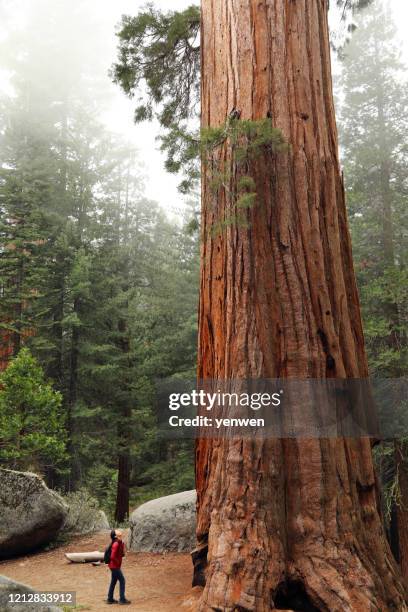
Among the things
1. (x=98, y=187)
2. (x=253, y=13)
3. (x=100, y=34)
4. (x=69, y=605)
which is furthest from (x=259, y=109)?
(x=100, y=34)

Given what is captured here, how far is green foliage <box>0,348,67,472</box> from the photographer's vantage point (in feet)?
41.2

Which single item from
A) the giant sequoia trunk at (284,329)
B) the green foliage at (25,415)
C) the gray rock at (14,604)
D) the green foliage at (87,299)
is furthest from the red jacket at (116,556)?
the green foliage at (87,299)

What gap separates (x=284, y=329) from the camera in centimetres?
537

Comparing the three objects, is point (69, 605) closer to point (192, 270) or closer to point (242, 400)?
point (242, 400)

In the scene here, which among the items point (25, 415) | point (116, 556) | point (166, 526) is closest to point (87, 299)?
point (25, 415)

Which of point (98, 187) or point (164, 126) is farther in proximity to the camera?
point (98, 187)

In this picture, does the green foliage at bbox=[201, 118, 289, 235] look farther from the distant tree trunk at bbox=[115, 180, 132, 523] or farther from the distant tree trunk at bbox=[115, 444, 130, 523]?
the distant tree trunk at bbox=[115, 444, 130, 523]

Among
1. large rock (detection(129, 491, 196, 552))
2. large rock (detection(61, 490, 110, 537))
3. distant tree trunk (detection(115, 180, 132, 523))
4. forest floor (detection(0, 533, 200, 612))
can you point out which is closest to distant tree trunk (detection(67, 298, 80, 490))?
distant tree trunk (detection(115, 180, 132, 523))

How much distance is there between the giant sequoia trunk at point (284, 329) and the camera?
464cm

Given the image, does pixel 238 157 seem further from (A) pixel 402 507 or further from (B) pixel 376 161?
(B) pixel 376 161

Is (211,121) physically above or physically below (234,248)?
above

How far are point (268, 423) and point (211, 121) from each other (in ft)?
11.4

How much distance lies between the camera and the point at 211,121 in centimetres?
618

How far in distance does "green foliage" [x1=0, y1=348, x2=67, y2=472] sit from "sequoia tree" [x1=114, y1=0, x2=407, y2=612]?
26.4 ft
